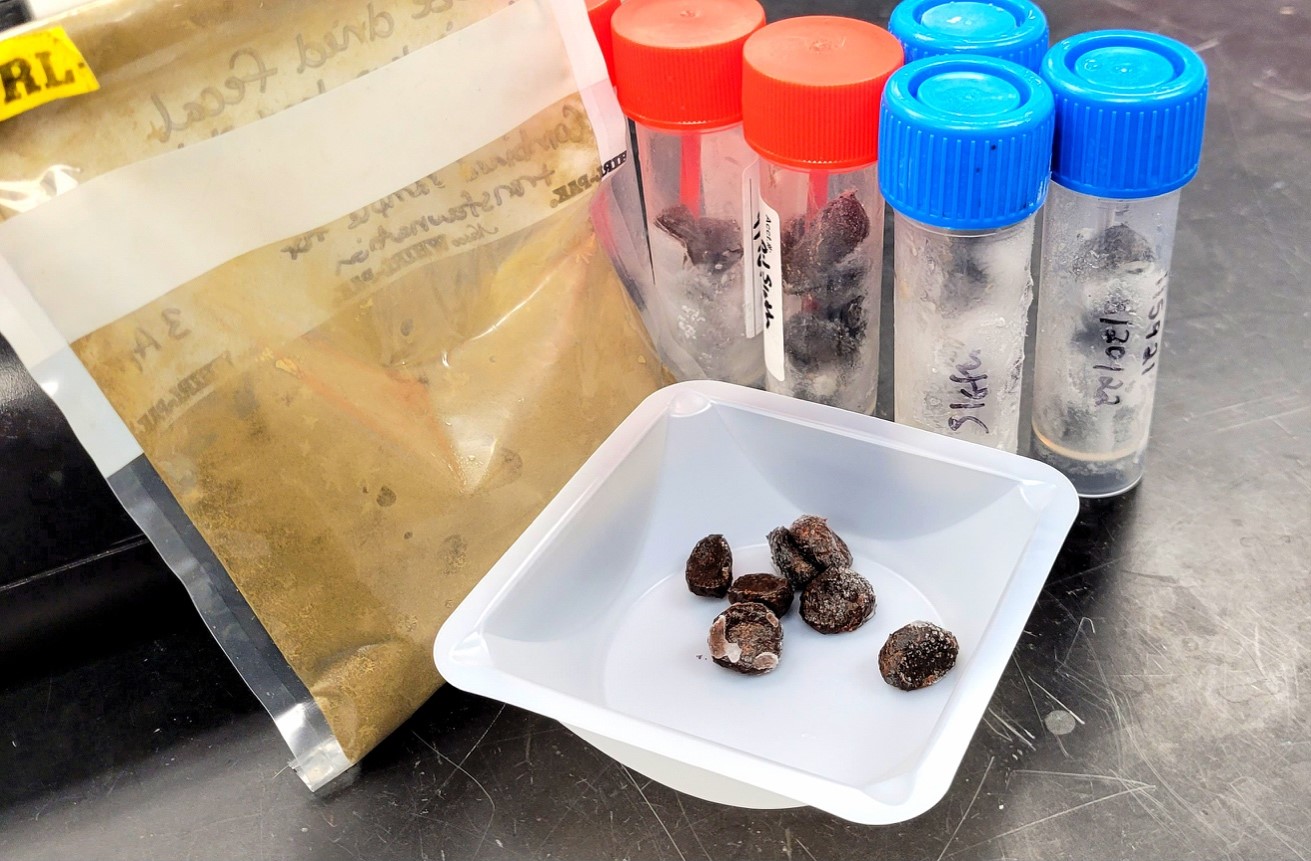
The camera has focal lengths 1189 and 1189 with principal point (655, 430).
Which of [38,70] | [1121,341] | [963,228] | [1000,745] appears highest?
[38,70]

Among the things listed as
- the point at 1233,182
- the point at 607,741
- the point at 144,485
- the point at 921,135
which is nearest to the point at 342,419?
the point at 144,485

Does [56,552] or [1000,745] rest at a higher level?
[56,552]

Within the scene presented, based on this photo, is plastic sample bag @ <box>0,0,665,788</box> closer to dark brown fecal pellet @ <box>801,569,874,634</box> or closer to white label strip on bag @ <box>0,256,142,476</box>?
white label strip on bag @ <box>0,256,142,476</box>

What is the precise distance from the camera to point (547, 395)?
702mm

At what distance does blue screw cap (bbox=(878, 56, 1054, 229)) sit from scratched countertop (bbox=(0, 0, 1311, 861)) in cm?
23

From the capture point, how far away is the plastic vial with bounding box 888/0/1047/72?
67cm

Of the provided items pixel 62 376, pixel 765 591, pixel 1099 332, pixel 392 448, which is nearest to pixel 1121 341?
pixel 1099 332

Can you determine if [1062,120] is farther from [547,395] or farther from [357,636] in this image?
[357,636]

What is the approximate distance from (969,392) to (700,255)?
0.65 ft

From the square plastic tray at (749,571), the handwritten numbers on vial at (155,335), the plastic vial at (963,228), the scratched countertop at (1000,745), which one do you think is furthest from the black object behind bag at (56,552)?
the plastic vial at (963,228)

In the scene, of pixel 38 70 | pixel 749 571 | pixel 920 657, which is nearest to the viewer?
pixel 38 70

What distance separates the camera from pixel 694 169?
2.48 feet

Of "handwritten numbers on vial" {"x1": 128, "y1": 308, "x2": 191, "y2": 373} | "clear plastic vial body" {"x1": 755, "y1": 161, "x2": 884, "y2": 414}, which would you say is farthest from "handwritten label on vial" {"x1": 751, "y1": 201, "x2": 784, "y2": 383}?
"handwritten numbers on vial" {"x1": 128, "y1": 308, "x2": 191, "y2": 373}

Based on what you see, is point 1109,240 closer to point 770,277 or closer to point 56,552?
point 770,277
